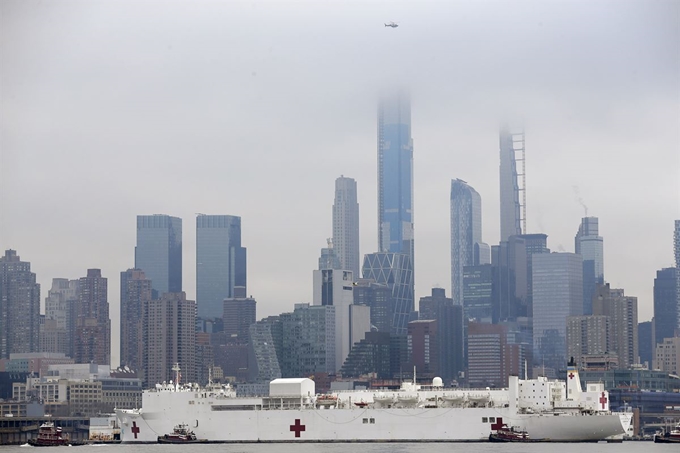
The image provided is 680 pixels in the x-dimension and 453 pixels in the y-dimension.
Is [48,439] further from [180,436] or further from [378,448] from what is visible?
[378,448]

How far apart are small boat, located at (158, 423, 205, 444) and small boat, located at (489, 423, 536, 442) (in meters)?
15.6

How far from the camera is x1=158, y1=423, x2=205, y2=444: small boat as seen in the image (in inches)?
2879

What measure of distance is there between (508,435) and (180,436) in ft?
56.7

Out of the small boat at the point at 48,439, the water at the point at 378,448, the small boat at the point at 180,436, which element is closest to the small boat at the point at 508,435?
the water at the point at 378,448

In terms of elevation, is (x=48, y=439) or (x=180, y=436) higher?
(x=180, y=436)

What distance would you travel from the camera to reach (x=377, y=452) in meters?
61.5

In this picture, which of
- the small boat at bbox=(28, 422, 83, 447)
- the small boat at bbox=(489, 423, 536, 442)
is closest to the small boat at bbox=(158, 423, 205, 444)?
the small boat at bbox=(28, 422, 83, 447)

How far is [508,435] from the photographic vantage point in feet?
232

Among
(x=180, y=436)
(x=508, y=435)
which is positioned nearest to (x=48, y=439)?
(x=180, y=436)

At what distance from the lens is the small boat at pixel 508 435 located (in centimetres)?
7056

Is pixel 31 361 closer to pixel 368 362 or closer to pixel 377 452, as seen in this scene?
pixel 368 362

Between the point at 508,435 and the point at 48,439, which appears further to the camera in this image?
the point at 48,439

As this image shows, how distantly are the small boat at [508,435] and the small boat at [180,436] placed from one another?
15584 mm

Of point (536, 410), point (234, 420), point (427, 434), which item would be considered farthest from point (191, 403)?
point (536, 410)
